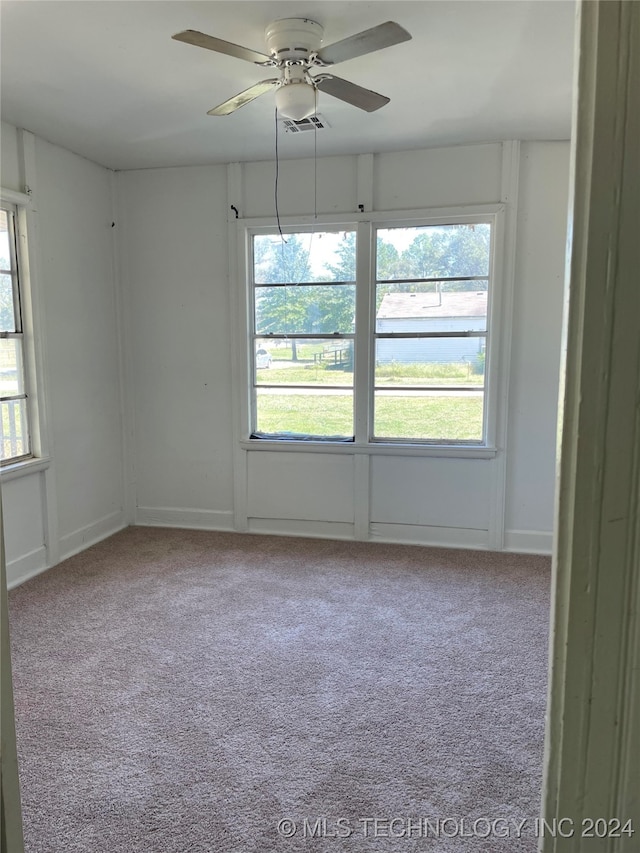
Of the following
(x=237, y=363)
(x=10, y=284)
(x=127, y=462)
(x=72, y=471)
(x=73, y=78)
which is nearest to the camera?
(x=73, y=78)

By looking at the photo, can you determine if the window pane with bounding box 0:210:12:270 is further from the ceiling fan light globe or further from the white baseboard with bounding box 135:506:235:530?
the white baseboard with bounding box 135:506:235:530

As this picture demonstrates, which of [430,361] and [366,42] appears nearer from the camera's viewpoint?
[366,42]

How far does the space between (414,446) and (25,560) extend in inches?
104

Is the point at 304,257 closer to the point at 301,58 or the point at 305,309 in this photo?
the point at 305,309

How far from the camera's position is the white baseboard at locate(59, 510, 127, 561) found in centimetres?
377

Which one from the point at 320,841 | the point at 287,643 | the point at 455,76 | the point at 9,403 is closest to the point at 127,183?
the point at 9,403

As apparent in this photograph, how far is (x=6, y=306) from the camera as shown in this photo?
3312 millimetres

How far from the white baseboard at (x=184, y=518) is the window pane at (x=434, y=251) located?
2190 mm

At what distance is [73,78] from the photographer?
261 cm

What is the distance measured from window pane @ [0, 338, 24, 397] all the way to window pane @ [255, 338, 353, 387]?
158 cm

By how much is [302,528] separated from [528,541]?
1638 mm

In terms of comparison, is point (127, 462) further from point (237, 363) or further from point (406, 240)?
point (406, 240)

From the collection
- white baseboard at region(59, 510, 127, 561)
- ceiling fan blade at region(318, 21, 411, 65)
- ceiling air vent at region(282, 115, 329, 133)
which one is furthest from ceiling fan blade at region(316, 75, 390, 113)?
white baseboard at region(59, 510, 127, 561)

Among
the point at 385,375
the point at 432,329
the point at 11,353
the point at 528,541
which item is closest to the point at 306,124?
the point at 432,329
